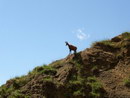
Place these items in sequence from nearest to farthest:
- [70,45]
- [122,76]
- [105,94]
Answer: [105,94]
[122,76]
[70,45]

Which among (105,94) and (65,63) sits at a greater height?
(65,63)

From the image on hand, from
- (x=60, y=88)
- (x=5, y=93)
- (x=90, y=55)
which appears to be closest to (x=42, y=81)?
(x=60, y=88)

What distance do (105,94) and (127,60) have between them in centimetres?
318

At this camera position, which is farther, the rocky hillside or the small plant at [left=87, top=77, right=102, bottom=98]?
the rocky hillside

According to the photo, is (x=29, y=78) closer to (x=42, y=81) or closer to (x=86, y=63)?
(x=42, y=81)

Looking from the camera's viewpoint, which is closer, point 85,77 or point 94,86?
point 94,86

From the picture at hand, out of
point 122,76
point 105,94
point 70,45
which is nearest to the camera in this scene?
point 105,94

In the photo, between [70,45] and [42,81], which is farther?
[70,45]

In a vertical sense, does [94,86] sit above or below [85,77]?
below

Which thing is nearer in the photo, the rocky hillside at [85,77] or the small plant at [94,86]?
the small plant at [94,86]

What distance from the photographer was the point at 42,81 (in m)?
18.4

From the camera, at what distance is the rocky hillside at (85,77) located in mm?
17953

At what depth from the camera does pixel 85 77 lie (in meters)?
19.1

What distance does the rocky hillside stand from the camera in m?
18.0
